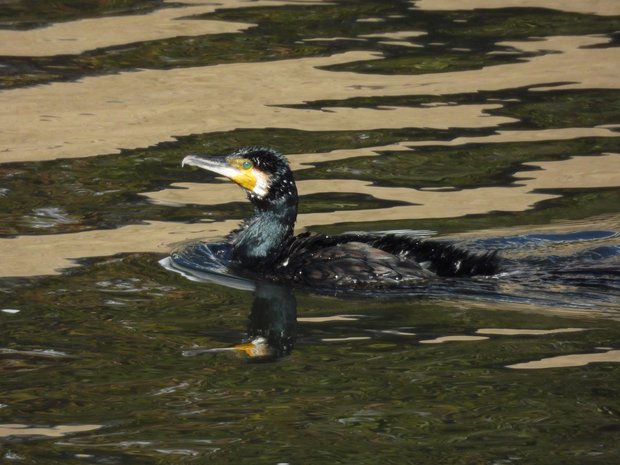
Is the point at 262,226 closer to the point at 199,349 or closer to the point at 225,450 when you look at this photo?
the point at 199,349

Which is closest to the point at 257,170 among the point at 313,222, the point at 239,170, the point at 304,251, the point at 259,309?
the point at 239,170

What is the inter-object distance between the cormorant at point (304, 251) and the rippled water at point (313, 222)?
0.21 metres

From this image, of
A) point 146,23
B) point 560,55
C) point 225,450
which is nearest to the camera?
point 225,450

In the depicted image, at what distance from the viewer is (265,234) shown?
10.1m

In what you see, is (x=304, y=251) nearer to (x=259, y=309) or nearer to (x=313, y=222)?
(x=259, y=309)

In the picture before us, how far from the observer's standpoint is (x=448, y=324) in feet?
27.5

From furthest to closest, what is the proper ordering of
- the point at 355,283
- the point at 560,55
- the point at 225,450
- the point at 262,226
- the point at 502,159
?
1. the point at 560,55
2. the point at 502,159
3. the point at 262,226
4. the point at 355,283
5. the point at 225,450

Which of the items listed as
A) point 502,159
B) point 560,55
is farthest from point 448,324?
point 560,55

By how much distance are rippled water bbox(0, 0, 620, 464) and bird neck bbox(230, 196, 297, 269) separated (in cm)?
38

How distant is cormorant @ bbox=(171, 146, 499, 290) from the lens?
9.42 m

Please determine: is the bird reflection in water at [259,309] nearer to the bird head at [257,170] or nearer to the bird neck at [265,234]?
the bird neck at [265,234]

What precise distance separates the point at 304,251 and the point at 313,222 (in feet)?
3.77

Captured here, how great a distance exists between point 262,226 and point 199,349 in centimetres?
236

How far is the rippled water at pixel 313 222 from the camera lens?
22.0ft
